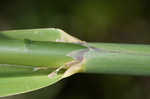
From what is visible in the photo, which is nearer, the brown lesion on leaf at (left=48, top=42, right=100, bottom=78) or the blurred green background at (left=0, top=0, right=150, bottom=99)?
the brown lesion on leaf at (left=48, top=42, right=100, bottom=78)

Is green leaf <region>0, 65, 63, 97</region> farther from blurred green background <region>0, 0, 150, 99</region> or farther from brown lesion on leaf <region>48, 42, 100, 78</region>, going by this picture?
blurred green background <region>0, 0, 150, 99</region>

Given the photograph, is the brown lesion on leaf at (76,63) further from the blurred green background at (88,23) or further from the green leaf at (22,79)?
the blurred green background at (88,23)

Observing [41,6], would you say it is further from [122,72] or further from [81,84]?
[122,72]

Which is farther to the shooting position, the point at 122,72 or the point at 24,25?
the point at 24,25

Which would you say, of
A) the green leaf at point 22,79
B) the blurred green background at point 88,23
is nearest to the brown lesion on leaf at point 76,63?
the green leaf at point 22,79

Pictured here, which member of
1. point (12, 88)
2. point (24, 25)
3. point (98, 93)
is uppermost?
point (24, 25)

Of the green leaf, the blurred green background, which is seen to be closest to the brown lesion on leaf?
the green leaf

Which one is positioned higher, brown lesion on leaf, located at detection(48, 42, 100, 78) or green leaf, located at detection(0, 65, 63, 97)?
brown lesion on leaf, located at detection(48, 42, 100, 78)

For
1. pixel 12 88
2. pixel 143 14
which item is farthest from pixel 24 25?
pixel 12 88

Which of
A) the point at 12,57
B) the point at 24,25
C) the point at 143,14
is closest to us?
the point at 12,57
